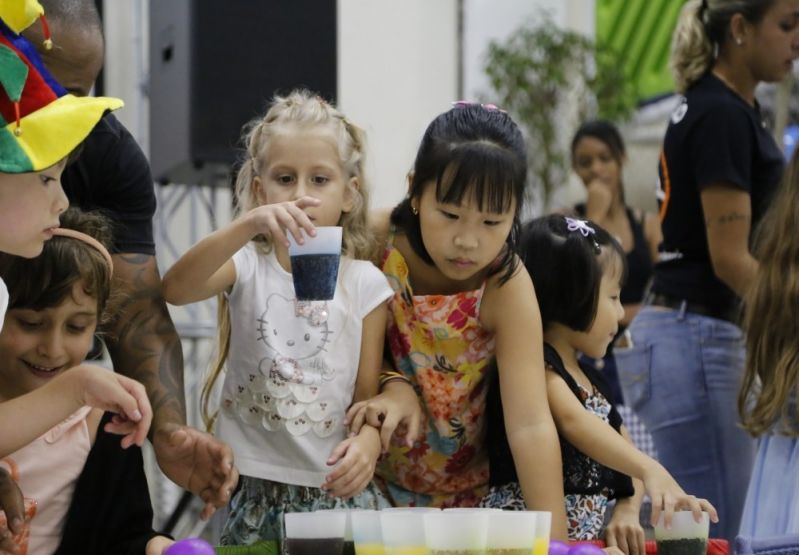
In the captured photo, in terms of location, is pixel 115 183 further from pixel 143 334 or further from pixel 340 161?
pixel 340 161

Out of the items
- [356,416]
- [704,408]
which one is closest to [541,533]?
[356,416]

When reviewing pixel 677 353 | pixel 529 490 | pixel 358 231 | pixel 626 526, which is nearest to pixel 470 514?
pixel 529 490

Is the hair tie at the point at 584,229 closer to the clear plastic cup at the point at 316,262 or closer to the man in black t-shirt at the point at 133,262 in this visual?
the clear plastic cup at the point at 316,262

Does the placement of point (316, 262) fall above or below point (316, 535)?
above

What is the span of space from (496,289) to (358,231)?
1.16ft

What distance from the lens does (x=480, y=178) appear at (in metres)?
2.35

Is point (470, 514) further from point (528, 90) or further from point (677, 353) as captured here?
point (528, 90)

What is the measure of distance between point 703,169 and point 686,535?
4.97 feet

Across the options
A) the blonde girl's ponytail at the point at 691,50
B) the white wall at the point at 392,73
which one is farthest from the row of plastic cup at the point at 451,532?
the white wall at the point at 392,73

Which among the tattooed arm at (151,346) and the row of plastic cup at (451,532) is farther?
the tattooed arm at (151,346)

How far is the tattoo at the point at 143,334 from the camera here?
252 cm

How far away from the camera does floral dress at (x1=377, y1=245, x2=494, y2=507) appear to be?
250 cm

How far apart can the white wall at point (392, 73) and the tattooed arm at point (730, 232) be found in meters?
3.38

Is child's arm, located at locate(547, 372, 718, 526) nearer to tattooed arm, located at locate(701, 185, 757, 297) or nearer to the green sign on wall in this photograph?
tattooed arm, located at locate(701, 185, 757, 297)
